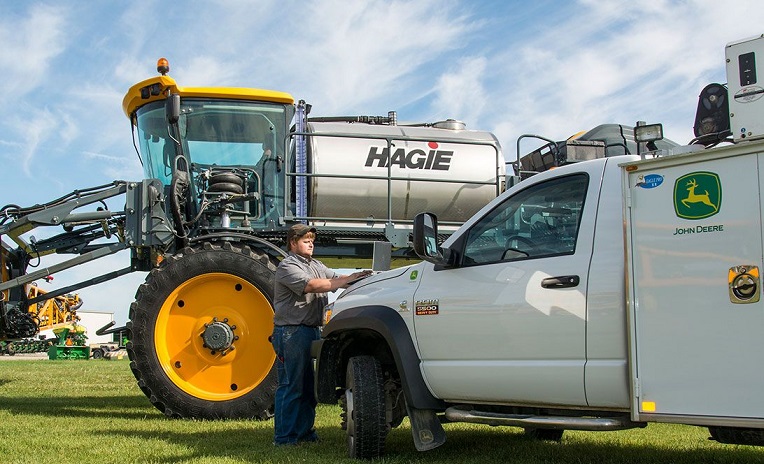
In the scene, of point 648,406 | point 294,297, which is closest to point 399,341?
point 294,297

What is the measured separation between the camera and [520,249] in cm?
543

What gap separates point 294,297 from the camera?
7.21 m

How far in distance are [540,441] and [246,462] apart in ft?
Result: 8.72

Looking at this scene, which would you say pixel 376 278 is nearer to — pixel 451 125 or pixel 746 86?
pixel 746 86

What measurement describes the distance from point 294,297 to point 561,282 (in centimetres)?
290

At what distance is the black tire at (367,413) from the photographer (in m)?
6.09

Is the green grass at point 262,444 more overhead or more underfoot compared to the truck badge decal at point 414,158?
more underfoot

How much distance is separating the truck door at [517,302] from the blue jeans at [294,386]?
162 centimetres

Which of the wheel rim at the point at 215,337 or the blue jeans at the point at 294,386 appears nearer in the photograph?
the blue jeans at the point at 294,386

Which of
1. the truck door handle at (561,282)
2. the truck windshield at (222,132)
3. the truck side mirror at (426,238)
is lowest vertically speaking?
the truck door handle at (561,282)

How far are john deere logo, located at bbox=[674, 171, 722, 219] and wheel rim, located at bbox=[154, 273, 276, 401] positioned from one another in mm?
5563

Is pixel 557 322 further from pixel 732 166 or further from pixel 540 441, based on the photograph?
pixel 540 441

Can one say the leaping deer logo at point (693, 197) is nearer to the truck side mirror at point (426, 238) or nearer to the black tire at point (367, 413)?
the truck side mirror at point (426, 238)

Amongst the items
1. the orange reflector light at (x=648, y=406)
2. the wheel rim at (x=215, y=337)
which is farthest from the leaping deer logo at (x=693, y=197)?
the wheel rim at (x=215, y=337)
